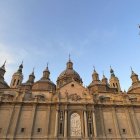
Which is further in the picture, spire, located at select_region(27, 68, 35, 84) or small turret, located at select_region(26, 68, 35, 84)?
spire, located at select_region(27, 68, 35, 84)

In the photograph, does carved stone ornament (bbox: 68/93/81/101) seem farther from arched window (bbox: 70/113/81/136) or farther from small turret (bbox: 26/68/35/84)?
small turret (bbox: 26/68/35/84)

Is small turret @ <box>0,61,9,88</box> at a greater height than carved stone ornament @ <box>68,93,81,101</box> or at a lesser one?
greater

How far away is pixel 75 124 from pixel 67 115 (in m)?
2.15

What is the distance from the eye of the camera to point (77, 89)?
116 ft

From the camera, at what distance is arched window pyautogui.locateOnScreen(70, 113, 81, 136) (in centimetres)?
2866

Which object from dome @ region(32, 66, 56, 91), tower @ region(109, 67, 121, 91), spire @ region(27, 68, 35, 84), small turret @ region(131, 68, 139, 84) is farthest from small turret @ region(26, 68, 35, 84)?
small turret @ region(131, 68, 139, 84)

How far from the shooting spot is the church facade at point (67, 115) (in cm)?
2836

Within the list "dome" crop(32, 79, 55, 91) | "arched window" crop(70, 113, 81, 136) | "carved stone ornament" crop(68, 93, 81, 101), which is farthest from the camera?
"dome" crop(32, 79, 55, 91)

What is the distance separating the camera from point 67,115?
30.6 meters

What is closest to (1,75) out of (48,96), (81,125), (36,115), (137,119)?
(48,96)

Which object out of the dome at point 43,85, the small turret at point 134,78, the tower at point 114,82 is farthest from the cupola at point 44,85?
the small turret at point 134,78

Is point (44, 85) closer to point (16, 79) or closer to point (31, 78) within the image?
point (31, 78)

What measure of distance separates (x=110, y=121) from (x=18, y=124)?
16.5 metres

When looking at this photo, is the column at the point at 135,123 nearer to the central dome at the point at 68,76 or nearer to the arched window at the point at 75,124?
the arched window at the point at 75,124
